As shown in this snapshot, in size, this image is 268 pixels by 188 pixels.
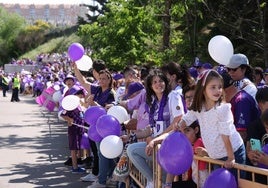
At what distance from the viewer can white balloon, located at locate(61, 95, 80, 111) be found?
9.38 m

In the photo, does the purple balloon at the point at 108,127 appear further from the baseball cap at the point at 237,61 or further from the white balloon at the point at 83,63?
the white balloon at the point at 83,63

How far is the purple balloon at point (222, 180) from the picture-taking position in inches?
172

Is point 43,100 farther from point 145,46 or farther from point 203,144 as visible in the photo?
point 203,144

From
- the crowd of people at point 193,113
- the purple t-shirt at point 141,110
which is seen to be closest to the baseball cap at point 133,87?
the crowd of people at point 193,113

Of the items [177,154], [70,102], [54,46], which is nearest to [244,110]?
[177,154]

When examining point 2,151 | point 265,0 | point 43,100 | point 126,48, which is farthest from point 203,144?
point 126,48

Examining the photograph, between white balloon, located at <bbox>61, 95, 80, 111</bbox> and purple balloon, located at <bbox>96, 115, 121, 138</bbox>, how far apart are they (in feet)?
8.12

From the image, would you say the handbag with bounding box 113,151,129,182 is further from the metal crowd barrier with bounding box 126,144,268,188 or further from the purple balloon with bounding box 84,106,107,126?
the purple balloon with bounding box 84,106,107,126

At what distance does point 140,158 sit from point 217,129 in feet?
5.65

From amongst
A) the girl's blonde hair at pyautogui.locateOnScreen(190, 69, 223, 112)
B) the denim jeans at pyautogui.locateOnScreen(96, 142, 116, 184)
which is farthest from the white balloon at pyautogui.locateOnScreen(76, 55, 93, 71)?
the girl's blonde hair at pyautogui.locateOnScreen(190, 69, 223, 112)

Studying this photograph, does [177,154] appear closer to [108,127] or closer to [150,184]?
[150,184]

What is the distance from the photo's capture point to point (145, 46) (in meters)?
19.2

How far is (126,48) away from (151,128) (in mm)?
12700

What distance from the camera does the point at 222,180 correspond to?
172 inches
